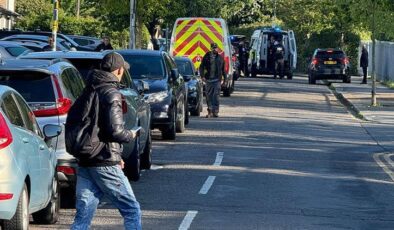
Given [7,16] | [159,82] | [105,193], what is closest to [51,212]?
[105,193]

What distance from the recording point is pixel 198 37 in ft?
107

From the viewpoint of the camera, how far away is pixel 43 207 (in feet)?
36.5

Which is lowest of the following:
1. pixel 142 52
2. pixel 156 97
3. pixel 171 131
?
pixel 171 131

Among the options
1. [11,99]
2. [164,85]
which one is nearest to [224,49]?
[164,85]

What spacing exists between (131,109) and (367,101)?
22.3 metres

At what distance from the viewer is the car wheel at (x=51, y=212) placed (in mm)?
11664

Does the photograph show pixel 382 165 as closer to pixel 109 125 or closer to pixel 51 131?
pixel 51 131

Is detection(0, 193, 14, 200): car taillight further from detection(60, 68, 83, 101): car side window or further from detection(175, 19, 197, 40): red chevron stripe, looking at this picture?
detection(175, 19, 197, 40): red chevron stripe

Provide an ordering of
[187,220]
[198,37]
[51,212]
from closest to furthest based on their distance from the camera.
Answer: [51,212] → [187,220] → [198,37]

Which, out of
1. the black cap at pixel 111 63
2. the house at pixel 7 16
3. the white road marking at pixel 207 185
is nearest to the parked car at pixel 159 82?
the white road marking at pixel 207 185

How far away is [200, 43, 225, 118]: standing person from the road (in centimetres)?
50

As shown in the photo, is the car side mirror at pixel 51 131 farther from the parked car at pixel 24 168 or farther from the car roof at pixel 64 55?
the car roof at pixel 64 55

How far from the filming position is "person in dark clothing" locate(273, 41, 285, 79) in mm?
52656

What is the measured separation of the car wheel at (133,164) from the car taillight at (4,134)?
17.8 feet
